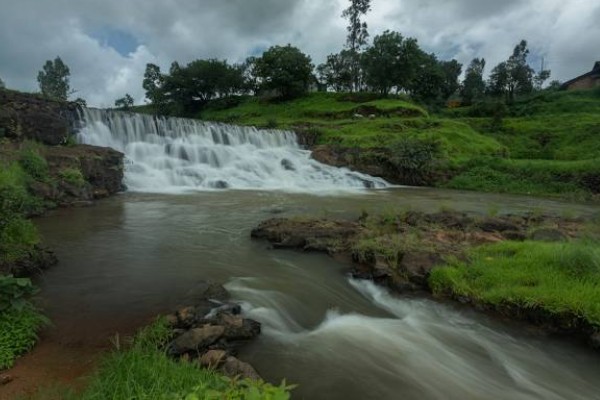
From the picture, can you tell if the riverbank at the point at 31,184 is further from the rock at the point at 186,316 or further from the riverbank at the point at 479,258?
the riverbank at the point at 479,258

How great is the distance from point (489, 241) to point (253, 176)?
1608cm

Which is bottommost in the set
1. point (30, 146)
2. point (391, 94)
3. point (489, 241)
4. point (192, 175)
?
point (489, 241)

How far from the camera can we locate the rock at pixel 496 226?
928 centimetres

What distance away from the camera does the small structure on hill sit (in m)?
67.9

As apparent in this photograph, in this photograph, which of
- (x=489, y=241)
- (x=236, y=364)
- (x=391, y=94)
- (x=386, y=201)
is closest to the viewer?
(x=236, y=364)

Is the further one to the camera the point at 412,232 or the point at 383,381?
the point at 412,232

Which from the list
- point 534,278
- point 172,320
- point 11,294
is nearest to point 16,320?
point 11,294

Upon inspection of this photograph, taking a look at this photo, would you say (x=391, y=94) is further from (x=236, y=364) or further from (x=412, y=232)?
(x=236, y=364)

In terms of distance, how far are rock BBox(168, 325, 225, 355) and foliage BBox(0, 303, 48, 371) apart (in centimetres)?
155

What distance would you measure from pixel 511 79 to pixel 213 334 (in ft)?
223

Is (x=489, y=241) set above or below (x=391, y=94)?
below

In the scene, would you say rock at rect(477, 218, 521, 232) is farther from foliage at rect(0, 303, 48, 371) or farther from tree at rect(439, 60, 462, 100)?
tree at rect(439, 60, 462, 100)

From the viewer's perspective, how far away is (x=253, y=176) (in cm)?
2284

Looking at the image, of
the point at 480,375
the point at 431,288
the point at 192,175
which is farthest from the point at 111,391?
the point at 192,175
